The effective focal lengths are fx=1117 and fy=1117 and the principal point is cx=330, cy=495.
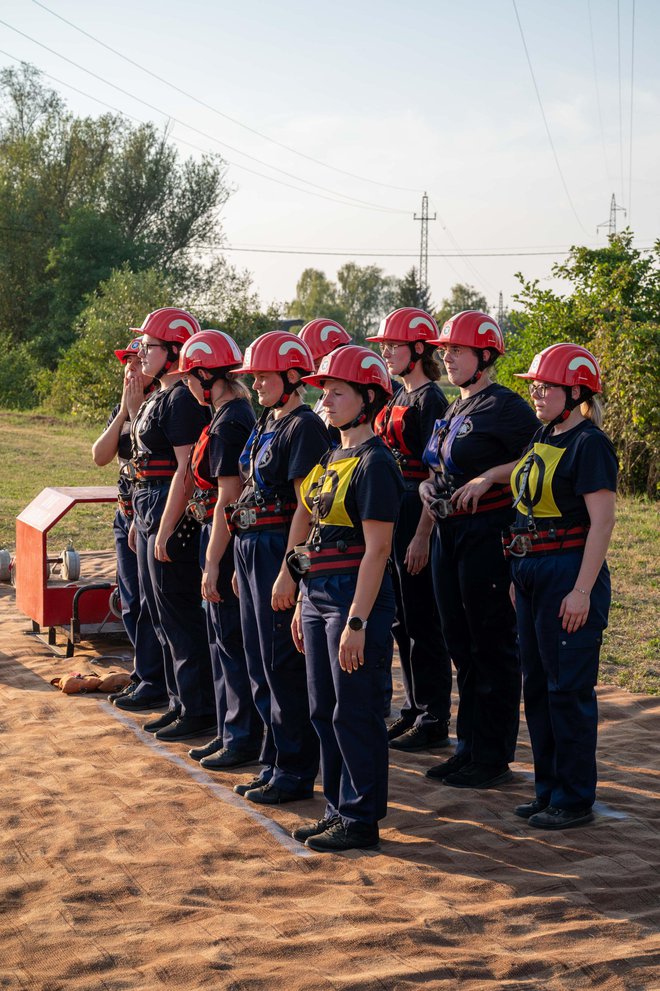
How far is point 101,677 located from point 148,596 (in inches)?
46.3

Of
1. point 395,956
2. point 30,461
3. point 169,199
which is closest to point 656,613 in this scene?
point 395,956

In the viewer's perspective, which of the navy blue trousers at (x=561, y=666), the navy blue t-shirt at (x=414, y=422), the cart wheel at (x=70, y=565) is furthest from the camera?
the cart wheel at (x=70, y=565)

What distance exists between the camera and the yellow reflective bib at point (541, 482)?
4938 mm

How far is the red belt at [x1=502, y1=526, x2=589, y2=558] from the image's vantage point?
4949 mm

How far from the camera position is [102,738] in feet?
20.8

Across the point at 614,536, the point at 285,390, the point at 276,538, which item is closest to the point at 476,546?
the point at 276,538

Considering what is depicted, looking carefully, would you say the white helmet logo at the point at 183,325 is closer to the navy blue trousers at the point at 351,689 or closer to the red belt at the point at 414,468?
the red belt at the point at 414,468

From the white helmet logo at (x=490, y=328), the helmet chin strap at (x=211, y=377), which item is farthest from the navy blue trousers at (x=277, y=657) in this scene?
the white helmet logo at (x=490, y=328)

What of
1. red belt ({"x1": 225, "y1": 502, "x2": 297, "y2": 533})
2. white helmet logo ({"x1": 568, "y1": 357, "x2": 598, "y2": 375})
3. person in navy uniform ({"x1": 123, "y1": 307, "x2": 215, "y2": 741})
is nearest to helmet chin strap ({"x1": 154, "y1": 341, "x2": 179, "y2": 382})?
person in navy uniform ({"x1": 123, "y1": 307, "x2": 215, "y2": 741})

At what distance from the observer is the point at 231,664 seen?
19.2 feet

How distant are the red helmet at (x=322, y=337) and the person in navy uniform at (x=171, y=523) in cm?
90

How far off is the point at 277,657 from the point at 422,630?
1277mm

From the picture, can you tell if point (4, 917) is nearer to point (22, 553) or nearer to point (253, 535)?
point (253, 535)

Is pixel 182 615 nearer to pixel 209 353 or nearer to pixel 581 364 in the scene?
pixel 209 353
